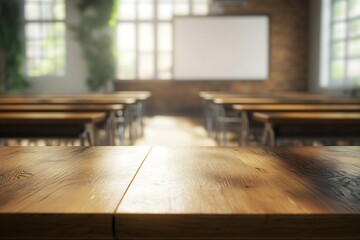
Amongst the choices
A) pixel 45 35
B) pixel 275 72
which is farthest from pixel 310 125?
pixel 45 35

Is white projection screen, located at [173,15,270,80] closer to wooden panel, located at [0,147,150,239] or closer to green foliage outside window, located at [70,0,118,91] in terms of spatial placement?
green foliage outside window, located at [70,0,118,91]

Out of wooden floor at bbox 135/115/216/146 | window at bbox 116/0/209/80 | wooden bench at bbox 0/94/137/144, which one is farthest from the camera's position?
window at bbox 116/0/209/80

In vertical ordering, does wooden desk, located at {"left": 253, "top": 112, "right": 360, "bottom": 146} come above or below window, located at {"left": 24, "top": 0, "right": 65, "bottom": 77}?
below

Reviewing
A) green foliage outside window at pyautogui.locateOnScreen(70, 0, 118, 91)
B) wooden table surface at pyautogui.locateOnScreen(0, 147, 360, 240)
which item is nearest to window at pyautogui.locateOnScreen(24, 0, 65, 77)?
green foliage outside window at pyautogui.locateOnScreen(70, 0, 118, 91)

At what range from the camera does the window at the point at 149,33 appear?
11953 mm

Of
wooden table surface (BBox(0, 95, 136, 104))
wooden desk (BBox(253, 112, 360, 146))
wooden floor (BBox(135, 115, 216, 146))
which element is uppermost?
wooden table surface (BBox(0, 95, 136, 104))

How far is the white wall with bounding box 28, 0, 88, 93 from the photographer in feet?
39.2

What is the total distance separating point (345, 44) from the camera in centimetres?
1020

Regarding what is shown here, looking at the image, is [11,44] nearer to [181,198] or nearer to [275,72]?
[275,72]

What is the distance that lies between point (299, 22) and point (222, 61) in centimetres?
228

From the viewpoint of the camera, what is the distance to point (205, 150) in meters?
1.26

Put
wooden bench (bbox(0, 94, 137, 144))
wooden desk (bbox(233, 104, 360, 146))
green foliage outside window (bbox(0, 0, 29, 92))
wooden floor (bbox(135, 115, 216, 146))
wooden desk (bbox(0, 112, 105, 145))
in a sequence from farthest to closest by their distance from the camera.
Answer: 1. green foliage outside window (bbox(0, 0, 29, 92))
2. wooden floor (bbox(135, 115, 216, 146))
3. wooden bench (bbox(0, 94, 137, 144))
4. wooden desk (bbox(233, 104, 360, 146))
5. wooden desk (bbox(0, 112, 105, 145))

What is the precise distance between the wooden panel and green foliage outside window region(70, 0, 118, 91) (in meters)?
10.6

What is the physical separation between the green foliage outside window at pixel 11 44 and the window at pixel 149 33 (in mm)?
2567
